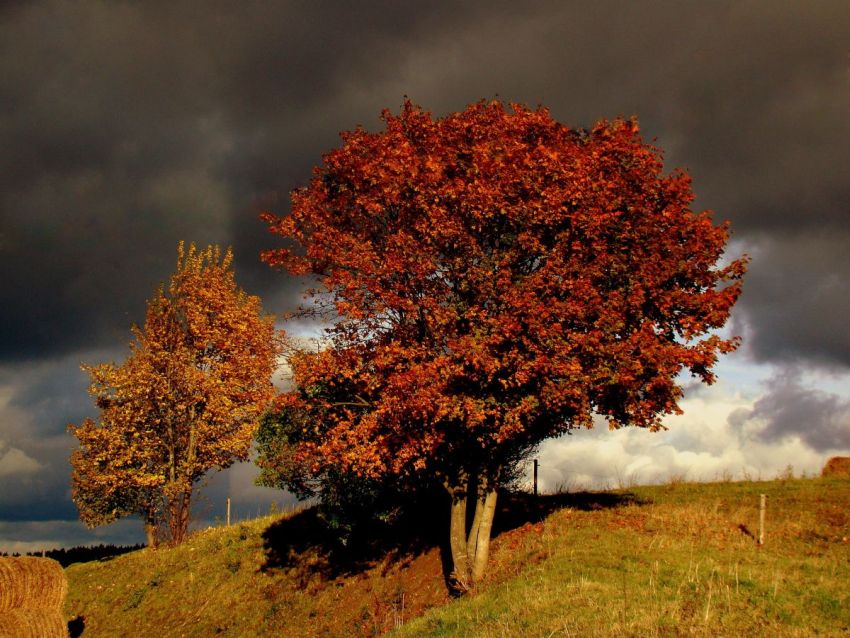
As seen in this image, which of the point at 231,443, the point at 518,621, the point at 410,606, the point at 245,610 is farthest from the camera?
the point at 231,443

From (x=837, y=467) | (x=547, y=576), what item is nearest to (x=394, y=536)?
(x=547, y=576)

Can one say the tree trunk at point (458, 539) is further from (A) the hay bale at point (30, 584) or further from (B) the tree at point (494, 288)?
(A) the hay bale at point (30, 584)

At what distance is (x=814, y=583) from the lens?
18797 millimetres

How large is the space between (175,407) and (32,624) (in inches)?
800

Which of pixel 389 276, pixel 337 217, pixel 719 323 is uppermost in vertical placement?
pixel 337 217

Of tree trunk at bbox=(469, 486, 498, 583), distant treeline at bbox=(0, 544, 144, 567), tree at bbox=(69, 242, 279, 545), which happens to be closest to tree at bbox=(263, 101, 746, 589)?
tree trunk at bbox=(469, 486, 498, 583)

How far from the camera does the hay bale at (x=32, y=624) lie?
68.2ft

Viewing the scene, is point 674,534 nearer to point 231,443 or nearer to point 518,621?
point 518,621

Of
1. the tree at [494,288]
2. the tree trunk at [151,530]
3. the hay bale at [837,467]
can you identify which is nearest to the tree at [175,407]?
the tree trunk at [151,530]

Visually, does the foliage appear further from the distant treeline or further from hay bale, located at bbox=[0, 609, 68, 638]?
the distant treeline

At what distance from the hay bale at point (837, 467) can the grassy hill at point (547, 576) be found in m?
2.62

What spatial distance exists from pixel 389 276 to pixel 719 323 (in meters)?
9.92

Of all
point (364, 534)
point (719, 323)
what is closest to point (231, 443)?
point (364, 534)

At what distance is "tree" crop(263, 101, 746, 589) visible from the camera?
800 inches
